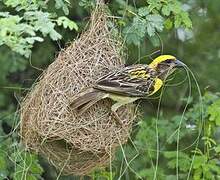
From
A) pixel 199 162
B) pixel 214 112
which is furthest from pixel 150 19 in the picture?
pixel 199 162

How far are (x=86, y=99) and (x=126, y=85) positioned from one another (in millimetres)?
189

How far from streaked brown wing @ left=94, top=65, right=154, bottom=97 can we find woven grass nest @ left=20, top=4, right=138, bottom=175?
10 centimetres

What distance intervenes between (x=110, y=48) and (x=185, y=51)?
2.17 m

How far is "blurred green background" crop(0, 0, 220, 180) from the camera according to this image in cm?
396

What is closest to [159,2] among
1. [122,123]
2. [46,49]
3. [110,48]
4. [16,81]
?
[110,48]

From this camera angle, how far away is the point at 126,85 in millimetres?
3898

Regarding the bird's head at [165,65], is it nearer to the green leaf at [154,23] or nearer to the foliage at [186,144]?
the green leaf at [154,23]

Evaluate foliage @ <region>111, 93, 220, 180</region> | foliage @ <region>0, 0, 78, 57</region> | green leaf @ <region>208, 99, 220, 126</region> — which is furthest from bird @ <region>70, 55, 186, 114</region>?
green leaf @ <region>208, 99, 220, 126</region>

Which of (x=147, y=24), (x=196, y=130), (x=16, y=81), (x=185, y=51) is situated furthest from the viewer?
(x=185, y=51)

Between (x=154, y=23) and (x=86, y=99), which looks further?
(x=154, y=23)

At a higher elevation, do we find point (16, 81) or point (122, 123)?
point (122, 123)

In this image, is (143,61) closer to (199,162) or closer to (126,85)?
(199,162)

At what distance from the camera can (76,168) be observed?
4.13m

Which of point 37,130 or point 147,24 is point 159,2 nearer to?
point 147,24
